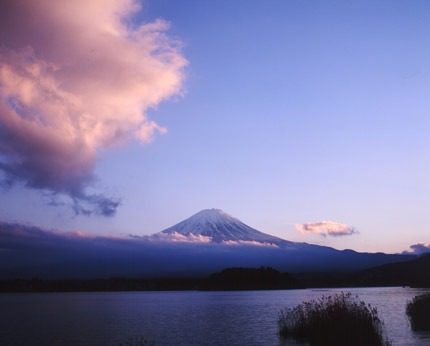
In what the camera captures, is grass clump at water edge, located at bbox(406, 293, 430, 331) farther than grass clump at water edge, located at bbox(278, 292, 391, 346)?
Yes

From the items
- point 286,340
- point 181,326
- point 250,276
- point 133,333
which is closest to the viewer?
point 286,340

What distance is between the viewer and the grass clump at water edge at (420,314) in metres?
32.8

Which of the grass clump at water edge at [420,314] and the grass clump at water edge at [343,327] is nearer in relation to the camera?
the grass clump at water edge at [343,327]

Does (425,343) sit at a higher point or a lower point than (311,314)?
lower

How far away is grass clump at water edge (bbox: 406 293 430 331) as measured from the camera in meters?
32.8

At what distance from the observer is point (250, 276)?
198 meters

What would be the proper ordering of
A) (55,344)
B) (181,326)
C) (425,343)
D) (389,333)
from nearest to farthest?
(425,343), (389,333), (55,344), (181,326)

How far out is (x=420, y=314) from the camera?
116 ft

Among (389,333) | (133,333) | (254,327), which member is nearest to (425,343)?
(389,333)

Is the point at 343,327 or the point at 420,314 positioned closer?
the point at 343,327

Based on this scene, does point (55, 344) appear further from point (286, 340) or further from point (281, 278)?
point (281, 278)

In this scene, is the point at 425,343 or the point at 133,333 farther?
A: the point at 133,333

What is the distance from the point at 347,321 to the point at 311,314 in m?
3.36

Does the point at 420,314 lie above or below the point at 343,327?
below
